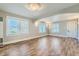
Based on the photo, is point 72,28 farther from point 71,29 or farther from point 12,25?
point 12,25

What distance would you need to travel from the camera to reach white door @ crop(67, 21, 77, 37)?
6.95 feet

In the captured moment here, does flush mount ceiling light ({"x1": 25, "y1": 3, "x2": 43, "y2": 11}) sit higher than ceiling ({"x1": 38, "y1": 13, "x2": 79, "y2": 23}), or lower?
higher

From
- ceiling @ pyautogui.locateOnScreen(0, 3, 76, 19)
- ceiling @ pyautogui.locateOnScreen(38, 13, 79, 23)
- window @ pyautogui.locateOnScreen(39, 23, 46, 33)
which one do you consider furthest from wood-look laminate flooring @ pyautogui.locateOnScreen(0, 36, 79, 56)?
ceiling @ pyautogui.locateOnScreen(0, 3, 76, 19)

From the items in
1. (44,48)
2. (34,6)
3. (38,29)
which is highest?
(34,6)

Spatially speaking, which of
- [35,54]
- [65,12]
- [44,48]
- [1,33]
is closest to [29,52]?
[35,54]

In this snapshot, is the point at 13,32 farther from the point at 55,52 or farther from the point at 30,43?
the point at 55,52

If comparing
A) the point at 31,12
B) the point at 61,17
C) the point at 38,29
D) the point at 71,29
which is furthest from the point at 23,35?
the point at 71,29

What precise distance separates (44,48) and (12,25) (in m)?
0.70

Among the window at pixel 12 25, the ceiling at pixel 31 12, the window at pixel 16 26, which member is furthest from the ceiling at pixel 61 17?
the window at pixel 12 25

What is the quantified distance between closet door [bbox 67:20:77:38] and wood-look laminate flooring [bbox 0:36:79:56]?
0.09m

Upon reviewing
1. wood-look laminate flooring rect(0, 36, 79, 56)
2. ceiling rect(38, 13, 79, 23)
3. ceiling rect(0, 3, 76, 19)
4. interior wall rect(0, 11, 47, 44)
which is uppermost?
ceiling rect(0, 3, 76, 19)

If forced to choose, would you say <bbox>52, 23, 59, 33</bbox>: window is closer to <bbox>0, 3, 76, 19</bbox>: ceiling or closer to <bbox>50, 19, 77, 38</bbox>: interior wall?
<bbox>50, 19, 77, 38</bbox>: interior wall

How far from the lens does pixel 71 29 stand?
2.14 meters

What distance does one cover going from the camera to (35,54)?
2.09 m
